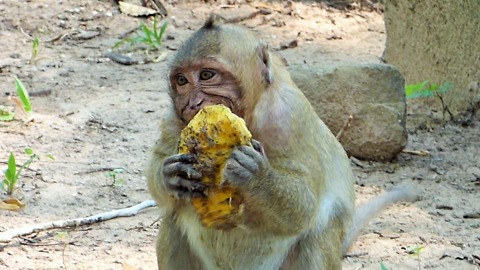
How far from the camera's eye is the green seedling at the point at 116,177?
24.6 feet

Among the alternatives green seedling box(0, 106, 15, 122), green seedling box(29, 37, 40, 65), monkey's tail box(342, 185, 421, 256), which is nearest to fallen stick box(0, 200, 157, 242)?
monkey's tail box(342, 185, 421, 256)

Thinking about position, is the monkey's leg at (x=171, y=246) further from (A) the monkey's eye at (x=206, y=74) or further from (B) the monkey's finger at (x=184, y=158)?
(A) the monkey's eye at (x=206, y=74)

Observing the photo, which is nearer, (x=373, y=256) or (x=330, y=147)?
(x=330, y=147)

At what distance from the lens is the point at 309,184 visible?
5.23m

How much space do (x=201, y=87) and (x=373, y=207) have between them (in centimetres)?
236

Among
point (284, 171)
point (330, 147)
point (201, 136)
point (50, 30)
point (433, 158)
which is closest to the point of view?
point (201, 136)

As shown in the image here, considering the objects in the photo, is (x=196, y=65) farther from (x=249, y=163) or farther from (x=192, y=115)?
(x=249, y=163)

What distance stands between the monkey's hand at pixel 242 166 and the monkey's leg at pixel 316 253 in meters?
0.76

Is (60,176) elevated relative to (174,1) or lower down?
elevated

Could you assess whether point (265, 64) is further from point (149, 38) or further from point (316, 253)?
point (149, 38)

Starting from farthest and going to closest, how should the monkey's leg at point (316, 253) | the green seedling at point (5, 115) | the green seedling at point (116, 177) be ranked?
the green seedling at point (5, 115), the green seedling at point (116, 177), the monkey's leg at point (316, 253)

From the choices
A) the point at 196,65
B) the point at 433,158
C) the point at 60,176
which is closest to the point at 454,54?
the point at 433,158

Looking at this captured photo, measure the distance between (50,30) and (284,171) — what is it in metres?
6.90

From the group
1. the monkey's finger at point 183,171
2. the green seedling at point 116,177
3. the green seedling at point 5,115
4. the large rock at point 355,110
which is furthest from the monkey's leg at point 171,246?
the green seedling at point 5,115
